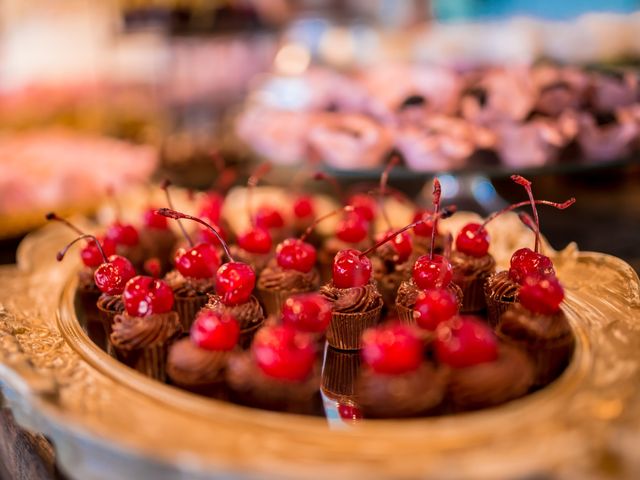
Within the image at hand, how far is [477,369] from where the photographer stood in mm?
950

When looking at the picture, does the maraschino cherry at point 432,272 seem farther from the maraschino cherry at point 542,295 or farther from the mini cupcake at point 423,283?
the maraschino cherry at point 542,295

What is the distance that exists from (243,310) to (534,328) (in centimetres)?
48

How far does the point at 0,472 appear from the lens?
4.09ft

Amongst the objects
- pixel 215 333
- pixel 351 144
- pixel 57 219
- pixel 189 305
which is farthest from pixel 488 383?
pixel 351 144

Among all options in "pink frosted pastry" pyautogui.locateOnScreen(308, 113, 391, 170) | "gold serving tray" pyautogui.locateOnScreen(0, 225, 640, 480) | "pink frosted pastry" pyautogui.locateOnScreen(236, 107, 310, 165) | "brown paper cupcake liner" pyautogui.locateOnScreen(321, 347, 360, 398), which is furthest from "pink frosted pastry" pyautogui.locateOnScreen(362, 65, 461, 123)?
"gold serving tray" pyautogui.locateOnScreen(0, 225, 640, 480)

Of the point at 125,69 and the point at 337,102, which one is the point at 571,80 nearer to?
the point at 337,102

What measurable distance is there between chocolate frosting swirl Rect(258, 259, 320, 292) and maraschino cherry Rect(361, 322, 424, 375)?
45 centimetres

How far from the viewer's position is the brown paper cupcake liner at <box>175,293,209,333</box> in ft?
4.41

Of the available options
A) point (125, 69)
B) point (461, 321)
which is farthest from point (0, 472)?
point (125, 69)

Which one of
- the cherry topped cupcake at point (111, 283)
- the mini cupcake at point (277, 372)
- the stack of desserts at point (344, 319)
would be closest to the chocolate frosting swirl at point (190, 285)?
the stack of desserts at point (344, 319)

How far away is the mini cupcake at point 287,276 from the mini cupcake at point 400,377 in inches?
17.1

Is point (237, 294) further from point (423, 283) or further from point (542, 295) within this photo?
point (542, 295)

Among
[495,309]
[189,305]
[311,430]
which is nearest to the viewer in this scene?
[311,430]

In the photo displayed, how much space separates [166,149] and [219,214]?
152 cm
